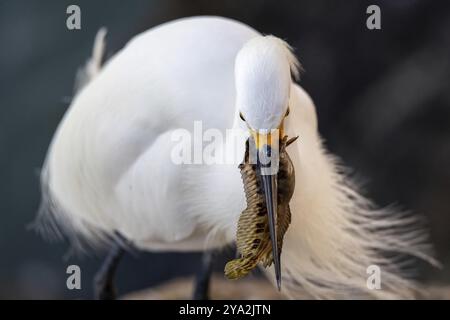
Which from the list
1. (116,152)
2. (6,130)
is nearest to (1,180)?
(6,130)

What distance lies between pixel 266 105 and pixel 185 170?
36 cm

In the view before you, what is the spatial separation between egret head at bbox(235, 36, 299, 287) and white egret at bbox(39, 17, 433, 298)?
Result: 15cm

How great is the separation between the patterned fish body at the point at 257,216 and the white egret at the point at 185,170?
10 centimetres

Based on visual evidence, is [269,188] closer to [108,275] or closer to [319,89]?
[108,275]

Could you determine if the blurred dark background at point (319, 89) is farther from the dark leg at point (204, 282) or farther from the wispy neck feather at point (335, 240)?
the dark leg at point (204, 282)

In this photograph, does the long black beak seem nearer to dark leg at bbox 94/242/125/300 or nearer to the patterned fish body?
the patterned fish body

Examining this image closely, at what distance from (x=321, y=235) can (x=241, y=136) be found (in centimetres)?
37

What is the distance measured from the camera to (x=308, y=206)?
1141mm

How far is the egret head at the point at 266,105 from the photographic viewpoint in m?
0.88

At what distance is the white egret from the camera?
1182 millimetres

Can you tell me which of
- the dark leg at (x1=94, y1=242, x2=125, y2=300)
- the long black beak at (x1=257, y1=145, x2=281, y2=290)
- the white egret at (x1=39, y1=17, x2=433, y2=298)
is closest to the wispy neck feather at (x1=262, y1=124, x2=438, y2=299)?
the white egret at (x1=39, y1=17, x2=433, y2=298)

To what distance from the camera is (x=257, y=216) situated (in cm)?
94

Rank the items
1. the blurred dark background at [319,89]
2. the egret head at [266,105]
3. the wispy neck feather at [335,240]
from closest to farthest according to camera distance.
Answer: the egret head at [266,105], the wispy neck feather at [335,240], the blurred dark background at [319,89]

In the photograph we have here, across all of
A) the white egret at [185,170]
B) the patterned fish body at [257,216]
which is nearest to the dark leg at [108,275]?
the white egret at [185,170]
